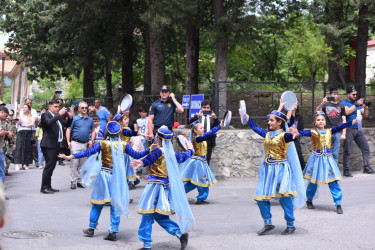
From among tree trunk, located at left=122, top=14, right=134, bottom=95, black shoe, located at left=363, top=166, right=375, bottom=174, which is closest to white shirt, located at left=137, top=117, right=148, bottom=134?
black shoe, located at left=363, top=166, right=375, bottom=174

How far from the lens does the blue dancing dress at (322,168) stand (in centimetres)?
928

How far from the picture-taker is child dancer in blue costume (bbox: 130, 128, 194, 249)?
6.70 meters

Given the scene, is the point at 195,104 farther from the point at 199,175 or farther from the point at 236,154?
the point at 199,175

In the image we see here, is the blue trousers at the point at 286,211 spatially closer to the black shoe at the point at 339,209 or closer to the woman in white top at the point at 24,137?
the black shoe at the point at 339,209

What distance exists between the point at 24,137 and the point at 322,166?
10.1 m

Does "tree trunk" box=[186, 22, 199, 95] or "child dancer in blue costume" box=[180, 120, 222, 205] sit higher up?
"tree trunk" box=[186, 22, 199, 95]

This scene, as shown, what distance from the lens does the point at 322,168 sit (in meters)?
9.41

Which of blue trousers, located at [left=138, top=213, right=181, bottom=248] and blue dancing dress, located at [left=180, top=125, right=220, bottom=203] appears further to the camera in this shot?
blue dancing dress, located at [left=180, top=125, right=220, bottom=203]

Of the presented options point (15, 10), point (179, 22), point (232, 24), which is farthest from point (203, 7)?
point (15, 10)

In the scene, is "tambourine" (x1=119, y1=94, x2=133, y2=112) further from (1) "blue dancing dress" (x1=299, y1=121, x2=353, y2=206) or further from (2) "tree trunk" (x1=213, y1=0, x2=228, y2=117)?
(2) "tree trunk" (x1=213, y1=0, x2=228, y2=117)

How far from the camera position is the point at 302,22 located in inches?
1003

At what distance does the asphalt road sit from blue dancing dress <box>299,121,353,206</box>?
1.20 ft

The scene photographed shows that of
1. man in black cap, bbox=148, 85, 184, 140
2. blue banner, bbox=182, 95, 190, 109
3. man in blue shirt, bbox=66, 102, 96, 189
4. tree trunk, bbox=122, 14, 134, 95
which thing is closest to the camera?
man in black cap, bbox=148, 85, 184, 140

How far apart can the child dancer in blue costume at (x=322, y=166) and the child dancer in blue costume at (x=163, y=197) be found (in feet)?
10.9
